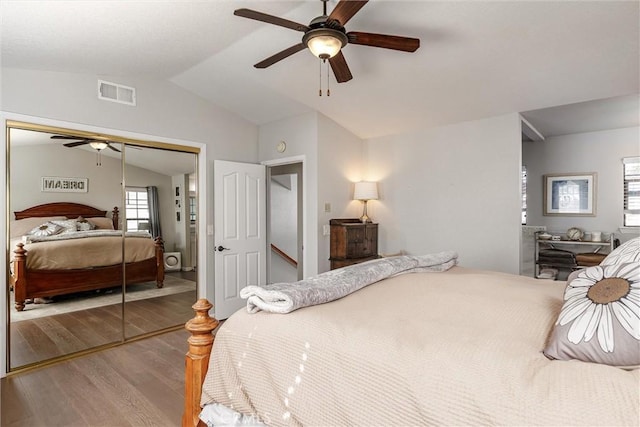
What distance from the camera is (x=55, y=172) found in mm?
3033

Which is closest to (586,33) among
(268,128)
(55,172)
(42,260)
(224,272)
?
(268,128)

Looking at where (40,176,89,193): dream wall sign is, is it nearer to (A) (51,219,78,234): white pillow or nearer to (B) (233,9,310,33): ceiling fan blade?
(A) (51,219,78,234): white pillow

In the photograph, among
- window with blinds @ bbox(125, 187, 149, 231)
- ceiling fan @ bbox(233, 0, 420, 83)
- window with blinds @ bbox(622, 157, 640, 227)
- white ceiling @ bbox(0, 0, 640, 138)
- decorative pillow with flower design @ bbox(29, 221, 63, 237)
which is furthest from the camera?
window with blinds @ bbox(622, 157, 640, 227)

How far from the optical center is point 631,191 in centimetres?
481

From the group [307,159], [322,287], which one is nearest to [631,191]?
[307,159]

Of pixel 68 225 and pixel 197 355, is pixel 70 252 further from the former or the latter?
pixel 197 355

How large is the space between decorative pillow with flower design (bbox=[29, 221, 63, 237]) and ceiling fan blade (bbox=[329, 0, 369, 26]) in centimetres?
291

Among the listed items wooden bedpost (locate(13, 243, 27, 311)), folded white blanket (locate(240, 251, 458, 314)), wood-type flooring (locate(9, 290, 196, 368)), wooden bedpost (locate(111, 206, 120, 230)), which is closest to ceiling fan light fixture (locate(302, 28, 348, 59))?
folded white blanket (locate(240, 251, 458, 314))

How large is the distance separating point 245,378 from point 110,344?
266cm

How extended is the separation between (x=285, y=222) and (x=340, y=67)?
2.83 meters

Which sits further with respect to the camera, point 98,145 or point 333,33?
point 98,145

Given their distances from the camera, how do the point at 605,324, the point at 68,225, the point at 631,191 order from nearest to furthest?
the point at 605,324, the point at 68,225, the point at 631,191

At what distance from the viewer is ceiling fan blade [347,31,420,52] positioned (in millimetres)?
2186

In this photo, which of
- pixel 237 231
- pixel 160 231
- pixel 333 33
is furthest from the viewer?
pixel 237 231
